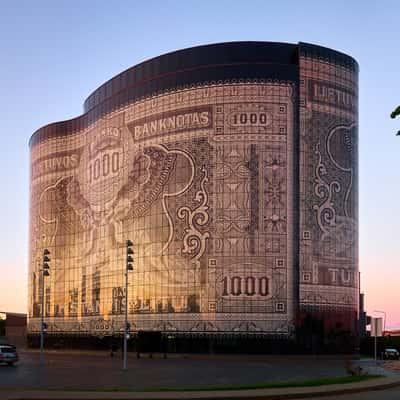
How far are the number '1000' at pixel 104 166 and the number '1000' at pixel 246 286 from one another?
23809 millimetres

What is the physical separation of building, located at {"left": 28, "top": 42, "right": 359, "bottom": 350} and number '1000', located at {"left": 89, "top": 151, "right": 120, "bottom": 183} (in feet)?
15.5

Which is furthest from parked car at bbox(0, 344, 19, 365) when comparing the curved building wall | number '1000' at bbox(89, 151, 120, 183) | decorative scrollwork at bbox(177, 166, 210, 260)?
number '1000' at bbox(89, 151, 120, 183)

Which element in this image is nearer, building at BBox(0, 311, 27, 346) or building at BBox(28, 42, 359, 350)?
building at BBox(28, 42, 359, 350)

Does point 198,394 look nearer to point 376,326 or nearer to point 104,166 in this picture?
point 376,326

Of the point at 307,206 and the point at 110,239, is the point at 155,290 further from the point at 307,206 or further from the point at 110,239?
the point at 307,206

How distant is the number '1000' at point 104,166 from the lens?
9706 centimetres

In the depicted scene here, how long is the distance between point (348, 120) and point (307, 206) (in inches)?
458

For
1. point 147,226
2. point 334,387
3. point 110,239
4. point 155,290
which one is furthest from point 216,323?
point 334,387

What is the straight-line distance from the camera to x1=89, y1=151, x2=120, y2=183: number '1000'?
97062mm

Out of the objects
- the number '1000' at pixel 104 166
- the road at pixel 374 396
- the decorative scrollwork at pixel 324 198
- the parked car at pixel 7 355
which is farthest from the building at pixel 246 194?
the road at pixel 374 396

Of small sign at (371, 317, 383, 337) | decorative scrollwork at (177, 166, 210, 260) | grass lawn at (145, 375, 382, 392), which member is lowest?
grass lawn at (145, 375, 382, 392)

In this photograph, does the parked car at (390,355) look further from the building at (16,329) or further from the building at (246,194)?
the building at (16,329)

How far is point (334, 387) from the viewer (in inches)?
1239

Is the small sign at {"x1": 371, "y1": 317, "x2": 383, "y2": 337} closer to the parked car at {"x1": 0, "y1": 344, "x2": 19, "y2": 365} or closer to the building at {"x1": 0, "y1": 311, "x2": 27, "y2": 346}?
the parked car at {"x1": 0, "y1": 344, "x2": 19, "y2": 365}
